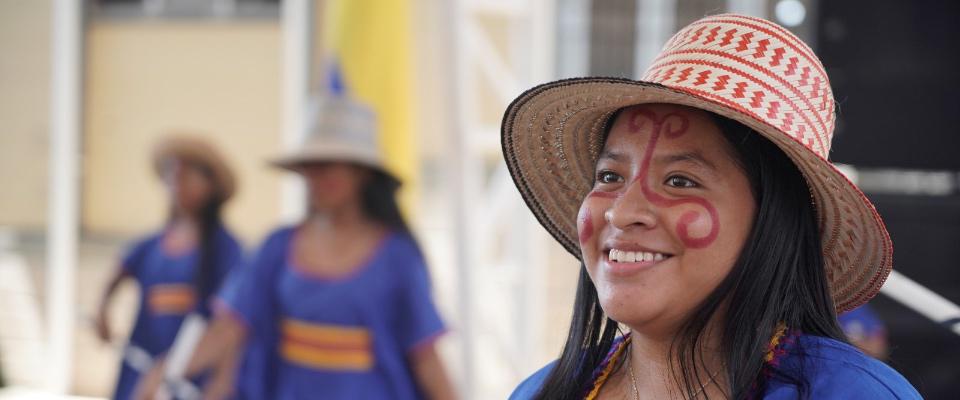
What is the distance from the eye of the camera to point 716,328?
3.94 ft

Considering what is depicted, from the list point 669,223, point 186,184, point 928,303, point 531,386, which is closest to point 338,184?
point 186,184

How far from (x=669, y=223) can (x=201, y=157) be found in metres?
4.40

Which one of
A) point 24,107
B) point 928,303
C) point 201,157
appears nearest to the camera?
point 928,303

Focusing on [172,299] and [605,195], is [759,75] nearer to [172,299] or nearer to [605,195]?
[605,195]

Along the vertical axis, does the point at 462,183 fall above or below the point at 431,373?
above

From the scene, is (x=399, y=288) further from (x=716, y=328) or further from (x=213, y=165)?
(x=716, y=328)

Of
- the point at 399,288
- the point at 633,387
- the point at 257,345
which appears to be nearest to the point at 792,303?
the point at 633,387

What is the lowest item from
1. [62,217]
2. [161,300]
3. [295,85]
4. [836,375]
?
[62,217]

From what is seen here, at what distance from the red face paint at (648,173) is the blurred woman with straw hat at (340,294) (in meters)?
2.30

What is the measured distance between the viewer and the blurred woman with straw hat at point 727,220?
114 centimetres

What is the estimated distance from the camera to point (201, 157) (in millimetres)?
5289

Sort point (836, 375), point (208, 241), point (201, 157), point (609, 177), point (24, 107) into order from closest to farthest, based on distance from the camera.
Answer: point (836, 375)
point (609, 177)
point (208, 241)
point (201, 157)
point (24, 107)

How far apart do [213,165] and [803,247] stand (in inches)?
173

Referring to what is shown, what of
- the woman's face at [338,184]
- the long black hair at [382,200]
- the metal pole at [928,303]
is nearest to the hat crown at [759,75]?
the metal pole at [928,303]
